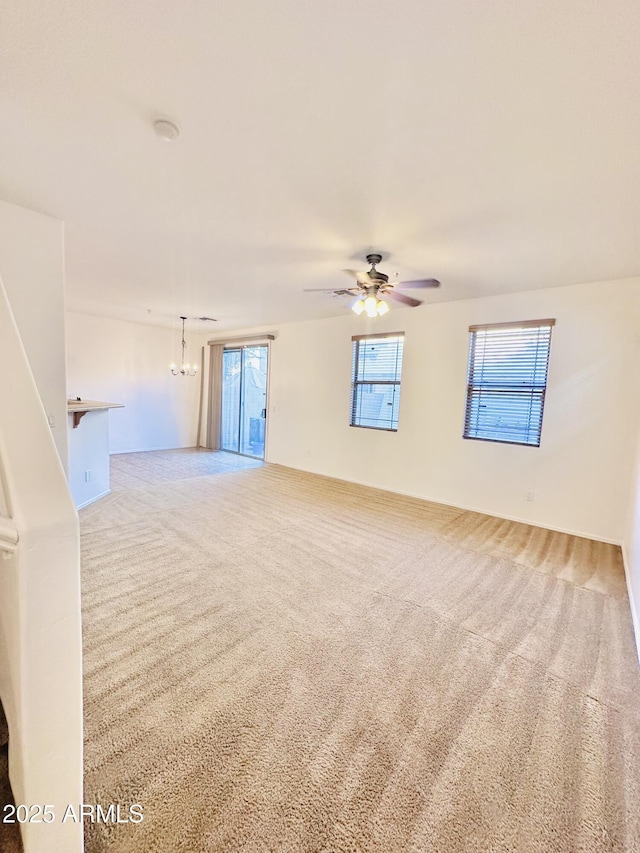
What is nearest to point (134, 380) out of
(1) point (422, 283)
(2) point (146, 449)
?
(2) point (146, 449)

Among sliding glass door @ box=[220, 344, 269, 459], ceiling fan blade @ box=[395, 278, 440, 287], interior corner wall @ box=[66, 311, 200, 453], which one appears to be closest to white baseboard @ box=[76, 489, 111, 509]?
interior corner wall @ box=[66, 311, 200, 453]

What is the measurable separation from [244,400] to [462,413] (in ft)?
15.0

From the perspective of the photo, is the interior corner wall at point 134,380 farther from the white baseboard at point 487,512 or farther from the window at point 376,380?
the window at point 376,380

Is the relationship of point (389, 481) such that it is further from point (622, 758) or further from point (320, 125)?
point (320, 125)

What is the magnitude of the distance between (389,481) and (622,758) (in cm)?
382

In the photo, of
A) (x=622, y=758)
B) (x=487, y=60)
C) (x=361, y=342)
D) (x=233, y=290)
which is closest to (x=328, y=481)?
(x=361, y=342)

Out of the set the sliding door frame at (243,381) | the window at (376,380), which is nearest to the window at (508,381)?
the window at (376,380)

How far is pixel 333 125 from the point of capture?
63.5 inches

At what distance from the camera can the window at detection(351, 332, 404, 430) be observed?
5.09 m

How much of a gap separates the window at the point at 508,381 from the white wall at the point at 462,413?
3.7 inches

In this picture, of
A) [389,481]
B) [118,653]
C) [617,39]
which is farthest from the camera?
[389,481]

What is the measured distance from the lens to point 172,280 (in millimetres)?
4012

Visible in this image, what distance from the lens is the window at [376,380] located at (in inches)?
201

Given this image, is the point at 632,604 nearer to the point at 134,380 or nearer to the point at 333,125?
the point at 333,125
